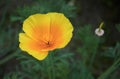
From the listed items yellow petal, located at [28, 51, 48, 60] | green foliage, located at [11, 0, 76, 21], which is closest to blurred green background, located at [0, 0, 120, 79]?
green foliage, located at [11, 0, 76, 21]

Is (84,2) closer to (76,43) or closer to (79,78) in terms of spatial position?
(76,43)

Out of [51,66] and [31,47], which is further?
[51,66]

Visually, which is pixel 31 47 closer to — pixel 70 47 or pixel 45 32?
pixel 45 32

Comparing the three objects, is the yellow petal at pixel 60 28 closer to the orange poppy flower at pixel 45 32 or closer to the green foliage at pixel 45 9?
the orange poppy flower at pixel 45 32

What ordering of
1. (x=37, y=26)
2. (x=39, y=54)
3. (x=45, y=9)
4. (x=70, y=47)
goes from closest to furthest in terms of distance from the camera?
(x=39, y=54) < (x=37, y=26) < (x=45, y=9) < (x=70, y=47)

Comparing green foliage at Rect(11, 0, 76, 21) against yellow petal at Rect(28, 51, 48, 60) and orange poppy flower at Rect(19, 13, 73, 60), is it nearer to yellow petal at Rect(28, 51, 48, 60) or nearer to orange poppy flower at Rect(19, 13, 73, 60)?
orange poppy flower at Rect(19, 13, 73, 60)

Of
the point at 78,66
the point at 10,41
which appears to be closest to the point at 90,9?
the point at 10,41

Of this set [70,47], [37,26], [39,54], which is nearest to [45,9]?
[37,26]
